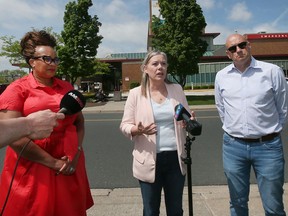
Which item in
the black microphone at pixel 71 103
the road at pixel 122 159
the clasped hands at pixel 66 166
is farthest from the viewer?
the road at pixel 122 159

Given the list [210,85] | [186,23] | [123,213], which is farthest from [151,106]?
[210,85]

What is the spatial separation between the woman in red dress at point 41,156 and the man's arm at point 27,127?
0.73 metres

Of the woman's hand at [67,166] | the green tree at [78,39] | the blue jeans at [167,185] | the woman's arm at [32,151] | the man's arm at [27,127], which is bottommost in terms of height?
the blue jeans at [167,185]

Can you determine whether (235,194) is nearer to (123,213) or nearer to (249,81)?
(249,81)

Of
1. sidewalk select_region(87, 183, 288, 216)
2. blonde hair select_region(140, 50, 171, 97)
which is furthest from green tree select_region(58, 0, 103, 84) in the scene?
blonde hair select_region(140, 50, 171, 97)

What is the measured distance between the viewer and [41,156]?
2355 mm

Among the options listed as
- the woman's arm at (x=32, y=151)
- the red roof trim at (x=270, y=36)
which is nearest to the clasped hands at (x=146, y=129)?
the woman's arm at (x=32, y=151)

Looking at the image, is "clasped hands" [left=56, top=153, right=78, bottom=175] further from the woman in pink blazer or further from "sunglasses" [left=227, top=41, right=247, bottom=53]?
"sunglasses" [left=227, top=41, right=247, bottom=53]

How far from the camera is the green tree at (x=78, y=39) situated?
86.7ft

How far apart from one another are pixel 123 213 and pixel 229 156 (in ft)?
5.44

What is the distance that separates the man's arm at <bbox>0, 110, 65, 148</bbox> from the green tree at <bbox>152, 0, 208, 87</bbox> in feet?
76.8

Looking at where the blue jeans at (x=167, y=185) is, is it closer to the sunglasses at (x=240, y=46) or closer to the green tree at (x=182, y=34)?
the sunglasses at (x=240, y=46)

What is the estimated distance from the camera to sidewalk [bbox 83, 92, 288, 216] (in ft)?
13.4

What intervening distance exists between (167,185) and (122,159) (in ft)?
13.1
